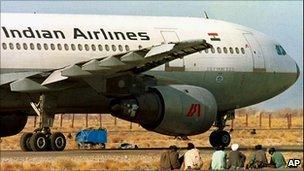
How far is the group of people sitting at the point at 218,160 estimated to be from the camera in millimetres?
27858

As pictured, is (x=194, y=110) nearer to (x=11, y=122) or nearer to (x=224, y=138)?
(x=224, y=138)

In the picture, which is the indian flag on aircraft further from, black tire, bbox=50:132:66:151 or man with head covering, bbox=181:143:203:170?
man with head covering, bbox=181:143:203:170

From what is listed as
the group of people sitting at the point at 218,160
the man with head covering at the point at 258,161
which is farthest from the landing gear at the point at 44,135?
the man with head covering at the point at 258,161

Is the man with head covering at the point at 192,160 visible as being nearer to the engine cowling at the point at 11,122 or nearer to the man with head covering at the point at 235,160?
the man with head covering at the point at 235,160

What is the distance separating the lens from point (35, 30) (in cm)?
3719

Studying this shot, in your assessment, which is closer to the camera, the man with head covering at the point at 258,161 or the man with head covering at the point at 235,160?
the man with head covering at the point at 235,160

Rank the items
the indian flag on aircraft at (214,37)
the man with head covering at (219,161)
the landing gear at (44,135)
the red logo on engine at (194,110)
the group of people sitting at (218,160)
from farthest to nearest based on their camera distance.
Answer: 1. the indian flag on aircraft at (214,37)
2. the red logo on engine at (194,110)
3. the landing gear at (44,135)
4. the group of people sitting at (218,160)
5. the man with head covering at (219,161)

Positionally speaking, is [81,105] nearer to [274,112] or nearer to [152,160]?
[152,160]

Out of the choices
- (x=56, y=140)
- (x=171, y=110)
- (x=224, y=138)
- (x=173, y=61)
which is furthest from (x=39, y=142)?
(x=224, y=138)

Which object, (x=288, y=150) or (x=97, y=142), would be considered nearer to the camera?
(x=288, y=150)

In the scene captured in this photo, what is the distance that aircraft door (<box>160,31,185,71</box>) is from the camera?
39875 mm

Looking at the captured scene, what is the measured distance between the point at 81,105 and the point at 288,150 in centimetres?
840

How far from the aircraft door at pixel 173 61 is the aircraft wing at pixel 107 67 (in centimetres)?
249

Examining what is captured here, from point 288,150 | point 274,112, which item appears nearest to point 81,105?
point 288,150
